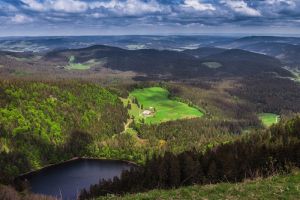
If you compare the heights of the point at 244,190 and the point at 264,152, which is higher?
the point at 244,190

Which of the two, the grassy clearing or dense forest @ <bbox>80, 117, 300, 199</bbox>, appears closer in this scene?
the grassy clearing

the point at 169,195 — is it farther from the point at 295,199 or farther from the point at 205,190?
the point at 295,199

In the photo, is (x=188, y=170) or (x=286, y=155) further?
(x=188, y=170)

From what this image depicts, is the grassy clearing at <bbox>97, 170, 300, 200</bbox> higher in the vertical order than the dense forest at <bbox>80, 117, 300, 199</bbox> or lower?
higher

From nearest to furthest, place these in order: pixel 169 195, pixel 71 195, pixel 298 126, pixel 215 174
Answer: pixel 169 195 < pixel 215 174 < pixel 298 126 < pixel 71 195

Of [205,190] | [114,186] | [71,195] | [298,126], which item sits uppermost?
[205,190]

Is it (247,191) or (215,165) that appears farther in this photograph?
(215,165)

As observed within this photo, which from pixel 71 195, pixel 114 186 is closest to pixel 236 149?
pixel 114 186

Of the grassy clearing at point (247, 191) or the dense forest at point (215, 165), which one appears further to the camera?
the dense forest at point (215, 165)
